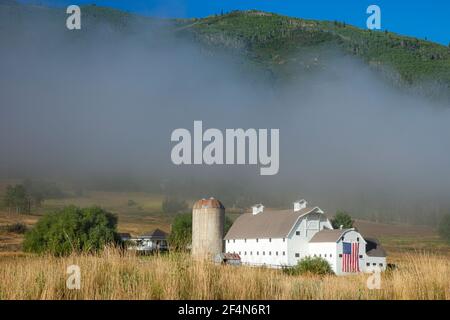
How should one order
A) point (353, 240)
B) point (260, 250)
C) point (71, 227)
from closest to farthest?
point (353, 240) < point (71, 227) < point (260, 250)

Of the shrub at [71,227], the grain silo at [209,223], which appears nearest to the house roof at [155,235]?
the grain silo at [209,223]

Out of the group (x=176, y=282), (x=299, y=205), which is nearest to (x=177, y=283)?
(x=176, y=282)

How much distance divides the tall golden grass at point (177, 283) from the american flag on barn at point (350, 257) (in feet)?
199

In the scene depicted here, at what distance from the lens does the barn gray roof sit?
251 feet

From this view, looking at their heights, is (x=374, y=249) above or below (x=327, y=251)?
above

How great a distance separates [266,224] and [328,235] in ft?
40.0

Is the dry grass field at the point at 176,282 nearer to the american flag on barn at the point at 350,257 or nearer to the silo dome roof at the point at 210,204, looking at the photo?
the american flag on barn at the point at 350,257

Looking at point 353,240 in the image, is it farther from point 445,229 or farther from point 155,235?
point 445,229

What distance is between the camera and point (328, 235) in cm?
7856

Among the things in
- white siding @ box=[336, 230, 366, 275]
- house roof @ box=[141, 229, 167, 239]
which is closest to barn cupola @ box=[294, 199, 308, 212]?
white siding @ box=[336, 230, 366, 275]

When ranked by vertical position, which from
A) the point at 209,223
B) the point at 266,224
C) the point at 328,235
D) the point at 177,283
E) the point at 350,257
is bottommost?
the point at 350,257

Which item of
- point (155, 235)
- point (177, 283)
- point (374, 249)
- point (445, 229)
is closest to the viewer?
point (177, 283)
